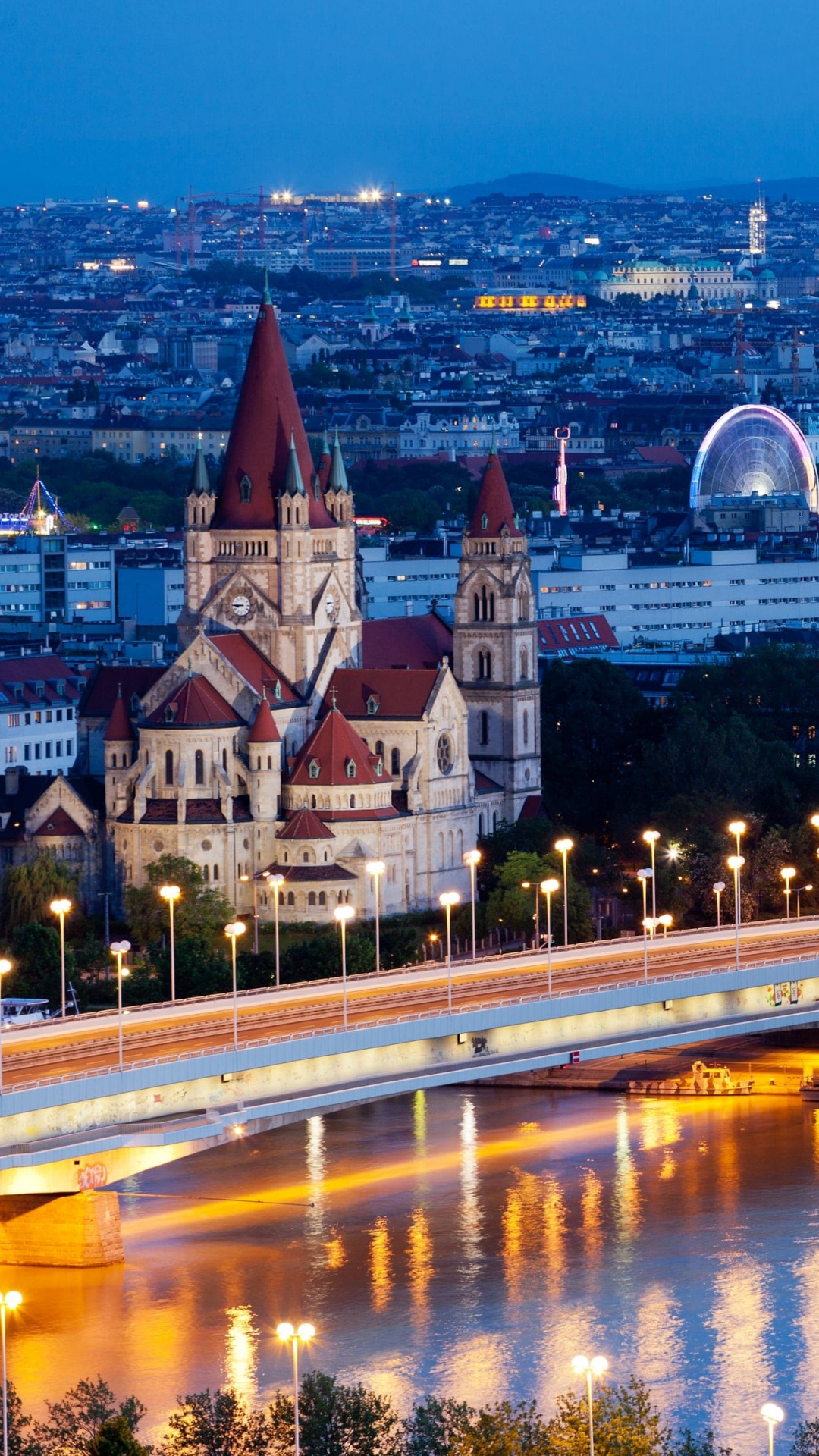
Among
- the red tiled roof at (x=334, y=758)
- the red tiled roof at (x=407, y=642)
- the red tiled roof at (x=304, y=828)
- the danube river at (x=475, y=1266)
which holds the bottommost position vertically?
the danube river at (x=475, y=1266)

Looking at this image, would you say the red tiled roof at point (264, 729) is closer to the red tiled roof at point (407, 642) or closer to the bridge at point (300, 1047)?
the red tiled roof at point (407, 642)

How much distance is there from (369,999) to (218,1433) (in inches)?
682

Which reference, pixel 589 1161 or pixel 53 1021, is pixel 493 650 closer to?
pixel 589 1161

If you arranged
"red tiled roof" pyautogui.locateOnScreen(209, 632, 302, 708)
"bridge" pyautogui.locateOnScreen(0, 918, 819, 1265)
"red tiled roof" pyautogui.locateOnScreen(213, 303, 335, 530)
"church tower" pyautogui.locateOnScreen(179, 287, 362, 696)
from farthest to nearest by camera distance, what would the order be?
"red tiled roof" pyautogui.locateOnScreen(213, 303, 335, 530) < "church tower" pyautogui.locateOnScreen(179, 287, 362, 696) < "red tiled roof" pyautogui.locateOnScreen(209, 632, 302, 708) < "bridge" pyautogui.locateOnScreen(0, 918, 819, 1265)

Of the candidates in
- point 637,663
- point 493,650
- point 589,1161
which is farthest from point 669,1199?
point 637,663

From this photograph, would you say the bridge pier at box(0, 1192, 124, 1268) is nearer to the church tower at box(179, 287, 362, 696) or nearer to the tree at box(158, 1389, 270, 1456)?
the tree at box(158, 1389, 270, 1456)

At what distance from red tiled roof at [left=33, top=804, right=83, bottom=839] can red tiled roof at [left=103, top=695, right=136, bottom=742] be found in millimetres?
1884

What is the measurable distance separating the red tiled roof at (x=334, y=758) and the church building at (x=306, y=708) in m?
0.04

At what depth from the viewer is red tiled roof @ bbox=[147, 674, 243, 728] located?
97500 mm

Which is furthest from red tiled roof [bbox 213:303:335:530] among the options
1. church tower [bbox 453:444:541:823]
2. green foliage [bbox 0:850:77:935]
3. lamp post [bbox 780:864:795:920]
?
lamp post [bbox 780:864:795:920]

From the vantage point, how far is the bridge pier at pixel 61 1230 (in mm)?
69000

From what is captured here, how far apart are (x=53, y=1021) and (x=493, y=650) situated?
36826 mm

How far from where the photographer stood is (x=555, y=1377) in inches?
2484

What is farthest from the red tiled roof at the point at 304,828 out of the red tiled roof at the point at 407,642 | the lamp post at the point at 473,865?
the red tiled roof at the point at 407,642
